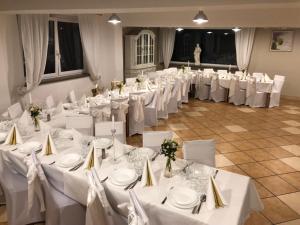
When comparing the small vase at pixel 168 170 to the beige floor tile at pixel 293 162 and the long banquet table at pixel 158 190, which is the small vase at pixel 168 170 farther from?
the beige floor tile at pixel 293 162

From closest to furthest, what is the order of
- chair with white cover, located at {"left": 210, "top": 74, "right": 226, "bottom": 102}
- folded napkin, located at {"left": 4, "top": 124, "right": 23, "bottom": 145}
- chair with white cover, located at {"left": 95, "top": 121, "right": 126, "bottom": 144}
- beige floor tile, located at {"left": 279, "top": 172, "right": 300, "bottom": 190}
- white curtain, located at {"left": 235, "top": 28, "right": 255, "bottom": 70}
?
folded napkin, located at {"left": 4, "top": 124, "right": 23, "bottom": 145}, chair with white cover, located at {"left": 95, "top": 121, "right": 126, "bottom": 144}, beige floor tile, located at {"left": 279, "top": 172, "right": 300, "bottom": 190}, chair with white cover, located at {"left": 210, "top": 74, "right": 226, "bottom": 102}, white curtain, located at {"left": 235, "top": 28, "right": 255, "bottom": 70}

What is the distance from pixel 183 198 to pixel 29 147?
199cm

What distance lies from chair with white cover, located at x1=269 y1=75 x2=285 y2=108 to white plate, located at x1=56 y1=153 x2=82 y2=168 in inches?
269

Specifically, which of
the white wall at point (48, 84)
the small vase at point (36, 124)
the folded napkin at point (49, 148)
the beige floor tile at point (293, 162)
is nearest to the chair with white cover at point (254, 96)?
the beige floor tile at point (293, 162)

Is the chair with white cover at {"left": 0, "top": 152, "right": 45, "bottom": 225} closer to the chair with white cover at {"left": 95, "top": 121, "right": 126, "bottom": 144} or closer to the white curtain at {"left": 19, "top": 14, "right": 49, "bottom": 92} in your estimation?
the chair with white cover at {"left": 95, "top": 121, "right": 126, "bottom": 144}

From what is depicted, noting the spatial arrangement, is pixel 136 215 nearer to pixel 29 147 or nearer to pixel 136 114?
pixel 29 147

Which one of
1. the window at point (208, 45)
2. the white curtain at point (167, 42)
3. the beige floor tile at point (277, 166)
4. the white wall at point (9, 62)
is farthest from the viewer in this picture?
the white curtain at point (167, 42)

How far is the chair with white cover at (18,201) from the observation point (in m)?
2.83

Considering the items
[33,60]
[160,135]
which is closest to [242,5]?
[160,135]

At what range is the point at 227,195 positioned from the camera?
2.28 meters

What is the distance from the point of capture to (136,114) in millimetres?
5516

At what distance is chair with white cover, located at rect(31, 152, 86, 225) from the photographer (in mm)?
2594

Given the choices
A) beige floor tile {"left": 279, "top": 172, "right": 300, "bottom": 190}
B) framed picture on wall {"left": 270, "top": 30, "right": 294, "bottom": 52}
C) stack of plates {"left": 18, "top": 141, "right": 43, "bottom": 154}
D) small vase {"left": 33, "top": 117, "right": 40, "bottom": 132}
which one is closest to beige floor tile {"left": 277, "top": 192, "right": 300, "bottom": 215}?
beige floor tile {"left": 279, "top": 172, "right": 300, "bottom": 190}

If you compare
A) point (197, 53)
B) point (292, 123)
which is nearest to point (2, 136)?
point (292, 123)
